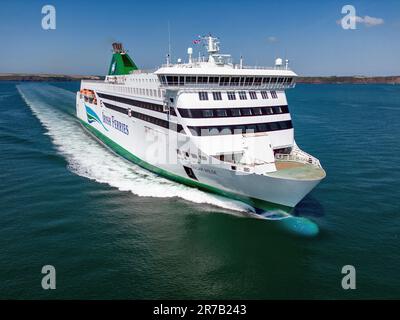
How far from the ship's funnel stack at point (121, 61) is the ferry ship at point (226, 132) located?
15.3 meters

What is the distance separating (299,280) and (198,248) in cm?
523

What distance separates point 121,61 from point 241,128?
2531 centimetres

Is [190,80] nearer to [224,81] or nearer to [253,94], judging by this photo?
[224,81]

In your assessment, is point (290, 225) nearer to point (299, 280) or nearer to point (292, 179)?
point (292, 179)

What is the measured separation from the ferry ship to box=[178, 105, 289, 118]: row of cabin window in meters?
0.06

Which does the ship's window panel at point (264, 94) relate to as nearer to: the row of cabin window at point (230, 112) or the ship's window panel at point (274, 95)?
the ship's window panel at point (274, 95)

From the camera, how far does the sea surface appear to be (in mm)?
14109

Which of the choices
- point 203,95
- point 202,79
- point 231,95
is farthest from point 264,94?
point 202,79

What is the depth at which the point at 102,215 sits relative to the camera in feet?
66.0

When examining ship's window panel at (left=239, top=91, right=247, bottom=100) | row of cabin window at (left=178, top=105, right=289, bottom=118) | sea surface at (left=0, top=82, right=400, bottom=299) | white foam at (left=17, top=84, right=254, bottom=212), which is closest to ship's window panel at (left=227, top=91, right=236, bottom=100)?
ship's window panel at (left=239, top=91, right=247, bottom=100)

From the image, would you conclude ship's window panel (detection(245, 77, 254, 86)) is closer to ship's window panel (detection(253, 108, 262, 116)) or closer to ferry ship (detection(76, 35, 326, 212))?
ferry ship (detection(76, 35, 326, 212))

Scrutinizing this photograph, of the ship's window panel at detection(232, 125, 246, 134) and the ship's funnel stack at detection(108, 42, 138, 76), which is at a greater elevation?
the ship's funnel stack at detection(108, 42, 138, 76)

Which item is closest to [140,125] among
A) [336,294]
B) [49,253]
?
[49,253]
